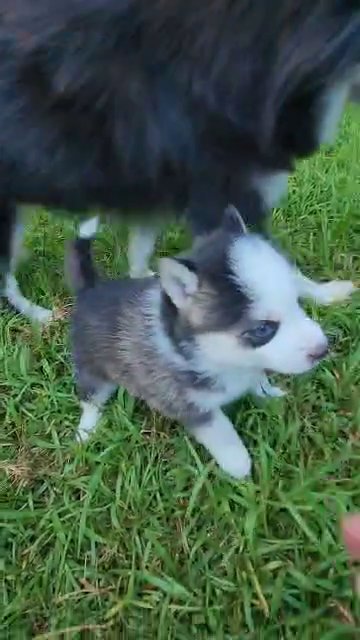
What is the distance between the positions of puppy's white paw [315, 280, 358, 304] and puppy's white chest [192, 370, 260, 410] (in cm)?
64

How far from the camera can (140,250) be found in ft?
9.06

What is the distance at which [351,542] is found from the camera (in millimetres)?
1341

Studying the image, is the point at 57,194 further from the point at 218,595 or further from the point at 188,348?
the point at 218,595

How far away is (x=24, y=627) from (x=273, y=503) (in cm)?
66

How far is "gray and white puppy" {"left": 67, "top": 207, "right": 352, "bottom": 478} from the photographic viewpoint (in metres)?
1.83

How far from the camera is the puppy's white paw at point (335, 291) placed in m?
2.69

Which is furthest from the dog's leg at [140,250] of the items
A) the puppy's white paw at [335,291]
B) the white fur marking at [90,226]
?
the puppy's white paw at [335,291]

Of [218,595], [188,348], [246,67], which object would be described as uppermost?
[246,67]

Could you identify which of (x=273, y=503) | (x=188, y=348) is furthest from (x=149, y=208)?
(x=273, y=503)

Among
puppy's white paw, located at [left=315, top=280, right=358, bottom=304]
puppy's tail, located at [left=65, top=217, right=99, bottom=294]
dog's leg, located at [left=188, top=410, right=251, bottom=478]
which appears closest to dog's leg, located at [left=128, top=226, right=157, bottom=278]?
puppy's tail, located at [left=65, top=217, right=99, bottom=294]

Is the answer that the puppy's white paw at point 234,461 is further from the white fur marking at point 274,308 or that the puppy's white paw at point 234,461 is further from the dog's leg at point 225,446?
the white fur marking at point 274,308

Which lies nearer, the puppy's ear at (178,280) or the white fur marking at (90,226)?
the puppy's ear at (178,280)

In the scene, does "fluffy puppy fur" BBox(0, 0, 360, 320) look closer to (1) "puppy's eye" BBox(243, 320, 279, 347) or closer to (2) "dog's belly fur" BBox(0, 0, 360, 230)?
(2) "dog's belly fur" BBox(0, 0, 360, 230)

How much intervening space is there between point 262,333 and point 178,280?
0.69 feet
